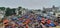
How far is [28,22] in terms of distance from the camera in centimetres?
195

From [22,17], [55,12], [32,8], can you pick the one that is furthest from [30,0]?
[55,12]

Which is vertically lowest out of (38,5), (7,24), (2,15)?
(7,24)

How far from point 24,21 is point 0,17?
1.09ft

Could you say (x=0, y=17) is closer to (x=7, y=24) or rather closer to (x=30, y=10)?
(x=7, y=24)

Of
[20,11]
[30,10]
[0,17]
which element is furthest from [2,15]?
[30,10]

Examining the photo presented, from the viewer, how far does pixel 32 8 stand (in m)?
1.99

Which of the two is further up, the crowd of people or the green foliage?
the green foliage

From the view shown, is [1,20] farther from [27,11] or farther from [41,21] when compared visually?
[41,21]

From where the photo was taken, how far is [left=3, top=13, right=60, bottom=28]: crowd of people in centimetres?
193

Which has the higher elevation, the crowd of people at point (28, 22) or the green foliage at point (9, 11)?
the green foliage at point (9, 11)

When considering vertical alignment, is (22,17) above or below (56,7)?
below

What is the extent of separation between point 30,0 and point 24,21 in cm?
31

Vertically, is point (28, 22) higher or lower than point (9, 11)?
lower

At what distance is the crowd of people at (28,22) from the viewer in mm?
1929
